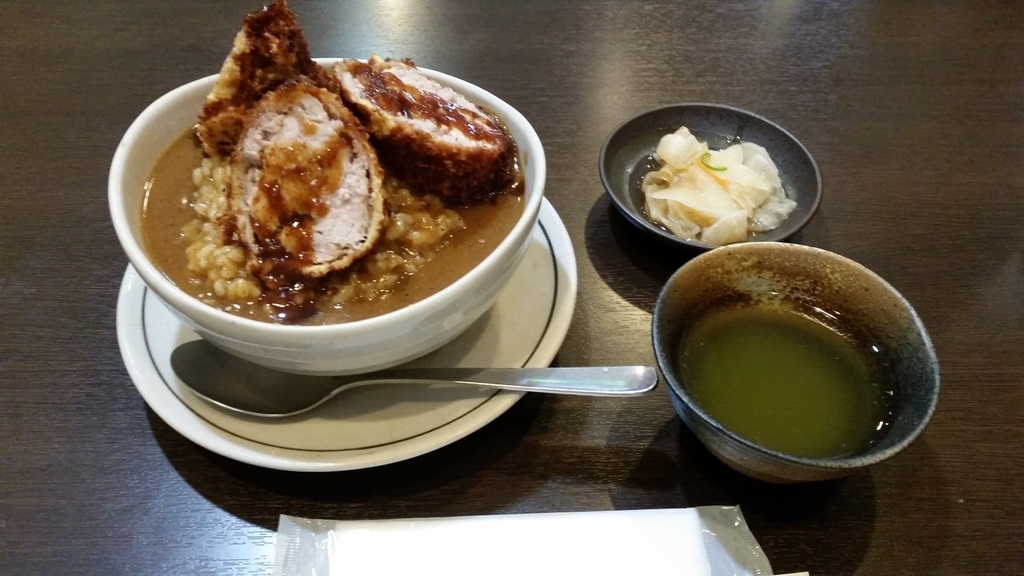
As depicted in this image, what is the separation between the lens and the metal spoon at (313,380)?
1.25 meters

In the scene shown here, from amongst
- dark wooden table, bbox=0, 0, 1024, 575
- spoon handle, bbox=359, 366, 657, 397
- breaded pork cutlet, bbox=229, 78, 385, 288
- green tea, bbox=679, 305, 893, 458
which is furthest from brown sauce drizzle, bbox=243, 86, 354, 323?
green tea, bbox=679, 305, 893, 458

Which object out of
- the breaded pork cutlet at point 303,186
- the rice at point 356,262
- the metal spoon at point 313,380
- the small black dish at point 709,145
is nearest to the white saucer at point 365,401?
the metal spoon at point 313,380

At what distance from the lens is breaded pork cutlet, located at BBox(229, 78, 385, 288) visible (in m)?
1.26

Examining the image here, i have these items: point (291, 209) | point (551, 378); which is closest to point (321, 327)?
point (291, 209)

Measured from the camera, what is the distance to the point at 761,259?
1473 mm

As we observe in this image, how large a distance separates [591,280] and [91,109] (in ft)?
5.69

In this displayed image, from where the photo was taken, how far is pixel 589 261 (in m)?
1.80

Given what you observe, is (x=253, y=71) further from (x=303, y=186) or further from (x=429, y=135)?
(x=429, y=135)

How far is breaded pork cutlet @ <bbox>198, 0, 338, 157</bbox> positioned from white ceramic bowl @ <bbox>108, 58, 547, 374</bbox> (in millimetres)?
130

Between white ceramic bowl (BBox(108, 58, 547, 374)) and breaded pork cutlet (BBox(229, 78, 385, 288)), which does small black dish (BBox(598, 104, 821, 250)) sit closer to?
white ceramic bowl (BBox(108, 58, 547, 374))

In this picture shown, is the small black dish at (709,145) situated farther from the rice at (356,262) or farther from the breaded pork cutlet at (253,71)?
the breaded pork cutlet at (253,71)

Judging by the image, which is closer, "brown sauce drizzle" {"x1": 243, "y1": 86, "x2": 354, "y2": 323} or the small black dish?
"brown sauce drizzle" {"x1": 243, "y1": 86, "x2": 354, "y2": 323}

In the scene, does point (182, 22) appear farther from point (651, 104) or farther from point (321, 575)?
point (321, 575)

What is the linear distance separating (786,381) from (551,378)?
1.62 feet
